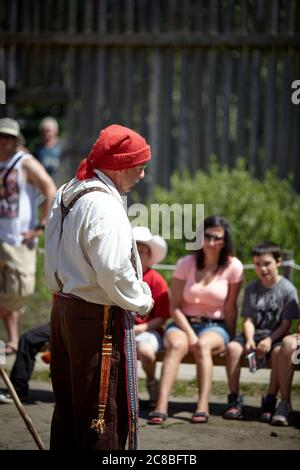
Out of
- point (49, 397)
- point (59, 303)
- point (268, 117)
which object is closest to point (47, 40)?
point (268, 117)

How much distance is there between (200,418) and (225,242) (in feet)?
4.66

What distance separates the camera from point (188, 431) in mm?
6613

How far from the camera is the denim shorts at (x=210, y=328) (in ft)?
23.9

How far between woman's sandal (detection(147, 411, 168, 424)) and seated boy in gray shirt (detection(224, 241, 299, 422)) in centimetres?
49

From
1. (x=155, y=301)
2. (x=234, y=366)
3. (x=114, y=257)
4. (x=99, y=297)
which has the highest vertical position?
(x=114, y=257)

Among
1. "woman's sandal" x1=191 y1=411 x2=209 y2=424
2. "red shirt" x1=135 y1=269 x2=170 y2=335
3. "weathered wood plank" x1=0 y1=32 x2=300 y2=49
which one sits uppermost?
"weathered wood plank" x1=0 y1=32 x2=300 y2=49

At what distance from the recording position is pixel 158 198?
1193 centimetres

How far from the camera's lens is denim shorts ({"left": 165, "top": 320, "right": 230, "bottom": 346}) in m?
7.29

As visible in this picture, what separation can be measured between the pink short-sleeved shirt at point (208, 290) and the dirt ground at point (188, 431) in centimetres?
76

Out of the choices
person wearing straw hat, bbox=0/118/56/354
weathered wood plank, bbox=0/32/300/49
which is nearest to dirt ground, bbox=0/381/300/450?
person wearing straw hat, bbox=0/118/56/354

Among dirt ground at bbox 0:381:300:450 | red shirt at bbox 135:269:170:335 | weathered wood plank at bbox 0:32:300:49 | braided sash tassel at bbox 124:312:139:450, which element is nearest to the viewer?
braided sash tassel at bbox 124:312:139:450

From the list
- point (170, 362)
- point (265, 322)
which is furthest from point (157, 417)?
point (265, 322)

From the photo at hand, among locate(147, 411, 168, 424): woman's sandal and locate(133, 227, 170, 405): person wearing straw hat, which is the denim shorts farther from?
locate(147, 411, 168, 424): woman's sandal

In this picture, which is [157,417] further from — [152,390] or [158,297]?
[158,297]
